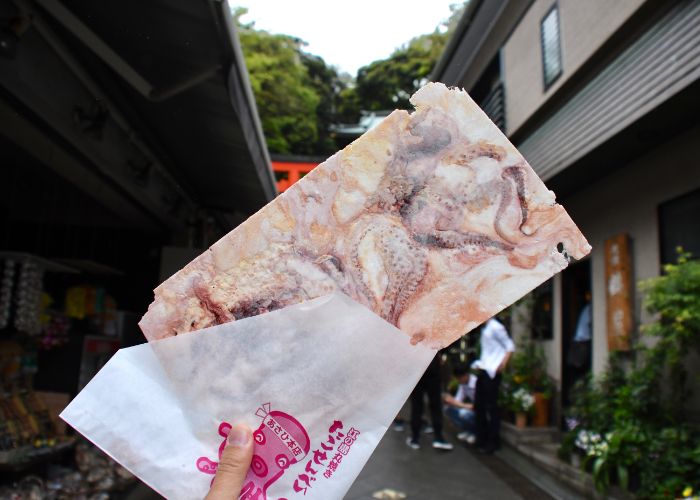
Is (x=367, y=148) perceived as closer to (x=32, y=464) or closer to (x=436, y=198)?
(x=436, y=198)

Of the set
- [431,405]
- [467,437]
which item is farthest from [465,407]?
[431,405]

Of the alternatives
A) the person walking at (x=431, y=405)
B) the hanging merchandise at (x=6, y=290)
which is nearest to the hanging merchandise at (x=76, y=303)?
the hanging merchandise at (x=6, y=290)

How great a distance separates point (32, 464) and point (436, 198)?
16.1 ft

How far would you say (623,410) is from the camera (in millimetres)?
5363

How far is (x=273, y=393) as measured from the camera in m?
1.06

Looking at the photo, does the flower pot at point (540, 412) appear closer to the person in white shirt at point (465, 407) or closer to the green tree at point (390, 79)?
the person in white shirt at point (465, 407)

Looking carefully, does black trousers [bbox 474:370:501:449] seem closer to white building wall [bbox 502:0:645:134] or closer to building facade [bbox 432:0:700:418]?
building facade [bbox 432:0:700:418]

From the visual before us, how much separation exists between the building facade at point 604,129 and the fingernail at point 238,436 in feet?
15.7

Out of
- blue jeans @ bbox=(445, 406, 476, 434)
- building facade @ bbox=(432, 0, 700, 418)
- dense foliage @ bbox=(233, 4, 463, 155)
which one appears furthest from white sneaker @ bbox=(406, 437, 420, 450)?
dense foliage @ bbox=(233, 4, 463, 155)

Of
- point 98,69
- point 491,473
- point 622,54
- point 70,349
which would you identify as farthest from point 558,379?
point 98,69

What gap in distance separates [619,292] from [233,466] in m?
6.46

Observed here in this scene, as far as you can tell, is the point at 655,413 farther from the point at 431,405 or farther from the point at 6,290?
the point at 6,290

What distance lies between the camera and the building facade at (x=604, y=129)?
5.17m

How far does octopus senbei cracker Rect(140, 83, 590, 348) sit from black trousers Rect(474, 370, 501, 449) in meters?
6.37
